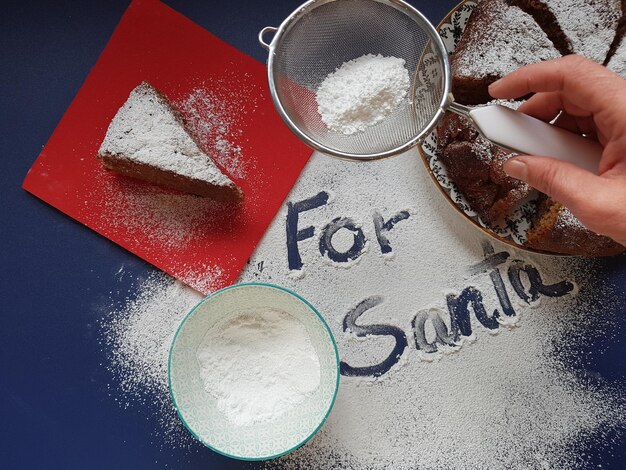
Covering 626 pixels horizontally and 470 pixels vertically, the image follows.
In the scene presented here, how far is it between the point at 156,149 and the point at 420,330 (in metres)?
0.96

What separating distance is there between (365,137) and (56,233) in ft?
3.22

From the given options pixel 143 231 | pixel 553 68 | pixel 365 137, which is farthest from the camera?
pixel 143 231

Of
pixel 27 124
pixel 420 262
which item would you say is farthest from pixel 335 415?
pixel 27 124

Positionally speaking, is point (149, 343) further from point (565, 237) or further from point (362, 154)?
point (565, 237)

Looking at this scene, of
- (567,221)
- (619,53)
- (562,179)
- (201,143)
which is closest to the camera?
(562,179)

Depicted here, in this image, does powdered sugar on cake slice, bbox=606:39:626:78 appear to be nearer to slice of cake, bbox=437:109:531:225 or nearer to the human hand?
the human hand

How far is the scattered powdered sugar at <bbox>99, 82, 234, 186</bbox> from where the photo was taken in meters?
1.74

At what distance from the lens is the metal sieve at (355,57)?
5.34 feet

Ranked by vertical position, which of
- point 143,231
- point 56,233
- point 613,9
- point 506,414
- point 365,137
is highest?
point 613,9

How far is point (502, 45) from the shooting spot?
1697 mm

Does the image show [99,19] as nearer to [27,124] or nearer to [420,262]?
[27,124]

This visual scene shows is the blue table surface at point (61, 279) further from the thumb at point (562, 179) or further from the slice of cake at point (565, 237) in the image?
the thumb at point (562, 179)

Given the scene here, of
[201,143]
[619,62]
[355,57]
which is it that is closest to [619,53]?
[619,62]

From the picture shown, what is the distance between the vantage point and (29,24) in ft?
6.13
